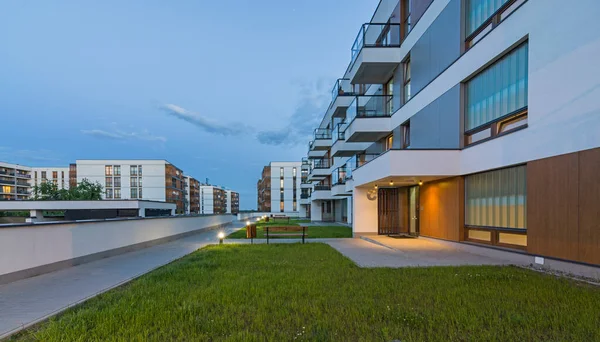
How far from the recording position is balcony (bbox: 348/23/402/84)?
594 inches

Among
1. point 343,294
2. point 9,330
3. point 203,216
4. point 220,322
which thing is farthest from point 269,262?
point 203,216

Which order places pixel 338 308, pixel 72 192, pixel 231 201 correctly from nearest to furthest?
pixel 338 308 → pixel 72 192 → pixel 231 201

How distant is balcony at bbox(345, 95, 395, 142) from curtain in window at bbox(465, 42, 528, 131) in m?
6.19

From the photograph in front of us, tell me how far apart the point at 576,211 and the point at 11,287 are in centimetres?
1206

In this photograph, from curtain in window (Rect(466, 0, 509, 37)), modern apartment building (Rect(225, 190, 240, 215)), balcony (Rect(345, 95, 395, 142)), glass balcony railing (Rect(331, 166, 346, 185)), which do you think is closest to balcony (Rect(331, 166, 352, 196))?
glass balcony railing (Rect(331, 166, 346, 185))

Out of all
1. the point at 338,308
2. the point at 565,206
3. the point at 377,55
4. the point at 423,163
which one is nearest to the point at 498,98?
the point at 423,163

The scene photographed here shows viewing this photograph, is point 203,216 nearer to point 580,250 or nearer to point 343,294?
point 343,294

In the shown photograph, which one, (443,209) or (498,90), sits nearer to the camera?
(498,90)

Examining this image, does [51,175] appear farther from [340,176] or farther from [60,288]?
[60,288]

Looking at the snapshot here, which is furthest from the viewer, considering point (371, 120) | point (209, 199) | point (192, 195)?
point (209, 199)

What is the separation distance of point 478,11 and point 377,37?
885 cm

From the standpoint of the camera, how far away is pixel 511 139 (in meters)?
8.33

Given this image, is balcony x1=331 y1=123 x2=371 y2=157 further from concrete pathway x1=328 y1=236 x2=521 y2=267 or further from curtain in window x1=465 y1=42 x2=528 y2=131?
curtain in window x1=465 y1=42 x2=528 y2=131

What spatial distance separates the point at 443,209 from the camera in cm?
1171
